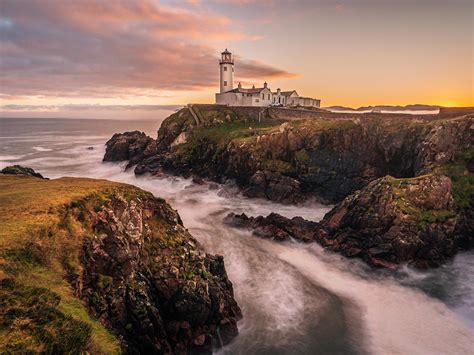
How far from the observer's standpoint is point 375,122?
2280 inches

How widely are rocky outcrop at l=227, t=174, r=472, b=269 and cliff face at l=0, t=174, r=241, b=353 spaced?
1372 cm

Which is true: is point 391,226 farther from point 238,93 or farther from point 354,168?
point 238,93

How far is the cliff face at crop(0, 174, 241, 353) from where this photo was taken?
12.6 m

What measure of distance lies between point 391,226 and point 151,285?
920 inches

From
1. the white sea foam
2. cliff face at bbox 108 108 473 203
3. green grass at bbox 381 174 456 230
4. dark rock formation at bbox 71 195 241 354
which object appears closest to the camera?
dark rock formation at bbox 71 195 241 354

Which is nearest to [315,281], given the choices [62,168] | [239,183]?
[239,183]

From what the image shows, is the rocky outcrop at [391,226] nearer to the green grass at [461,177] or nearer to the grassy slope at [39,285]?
the green grass at [461,177]

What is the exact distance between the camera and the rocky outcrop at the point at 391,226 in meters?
30.2

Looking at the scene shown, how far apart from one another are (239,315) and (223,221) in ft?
60.6

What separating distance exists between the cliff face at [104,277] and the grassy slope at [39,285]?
0.04 m

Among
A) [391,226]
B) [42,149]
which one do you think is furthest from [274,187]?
[42,149]

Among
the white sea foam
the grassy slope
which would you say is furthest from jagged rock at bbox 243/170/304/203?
the white sea foam

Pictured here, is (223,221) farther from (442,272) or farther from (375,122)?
(375,122)

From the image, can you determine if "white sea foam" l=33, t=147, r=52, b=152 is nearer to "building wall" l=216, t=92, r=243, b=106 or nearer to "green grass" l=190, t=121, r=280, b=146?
"building wall" l=216, t=92, r=243, b=106
